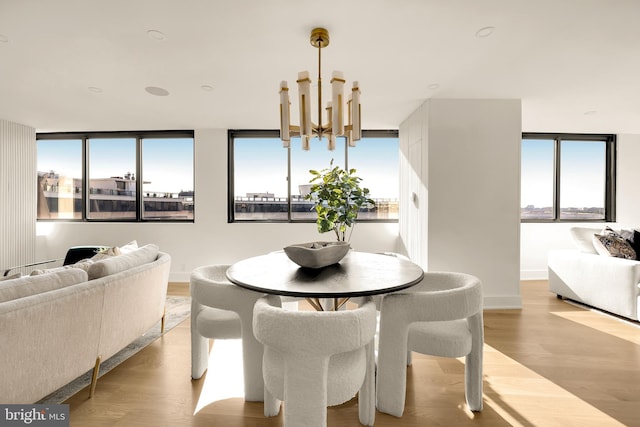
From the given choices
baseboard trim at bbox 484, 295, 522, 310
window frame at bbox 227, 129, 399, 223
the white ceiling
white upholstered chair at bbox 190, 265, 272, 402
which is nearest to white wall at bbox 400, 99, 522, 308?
baseboard trim at bbox 484, 295, 522, 310

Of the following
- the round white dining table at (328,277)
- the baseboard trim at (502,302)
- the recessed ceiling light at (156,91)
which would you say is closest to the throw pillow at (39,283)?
the round white dining table at (328,277)

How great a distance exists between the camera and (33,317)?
4.80 ft

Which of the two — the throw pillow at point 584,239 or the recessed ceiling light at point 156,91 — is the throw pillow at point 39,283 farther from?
the throw pillow at point 584,239

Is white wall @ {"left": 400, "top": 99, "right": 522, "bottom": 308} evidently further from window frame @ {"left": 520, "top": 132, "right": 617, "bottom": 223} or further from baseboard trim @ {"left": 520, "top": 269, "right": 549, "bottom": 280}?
window frame @ {"left": 520, "top": 132, "right": 617, "bottom": 223}

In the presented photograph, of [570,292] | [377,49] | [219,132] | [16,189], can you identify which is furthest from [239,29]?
[16,189]

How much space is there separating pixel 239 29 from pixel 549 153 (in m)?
5.41

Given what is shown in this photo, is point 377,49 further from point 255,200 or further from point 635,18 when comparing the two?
point 255,200

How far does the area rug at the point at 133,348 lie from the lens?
6.22 feet

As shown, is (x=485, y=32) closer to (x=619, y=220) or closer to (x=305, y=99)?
(x=305, y=99)

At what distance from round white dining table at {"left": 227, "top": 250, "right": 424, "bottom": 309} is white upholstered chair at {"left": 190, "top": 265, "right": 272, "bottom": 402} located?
161 millimetres

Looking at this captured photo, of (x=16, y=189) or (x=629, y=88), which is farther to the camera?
(x=16, y=189)

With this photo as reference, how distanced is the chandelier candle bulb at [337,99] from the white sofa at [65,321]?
1.84 m

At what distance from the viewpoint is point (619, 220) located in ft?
16.4

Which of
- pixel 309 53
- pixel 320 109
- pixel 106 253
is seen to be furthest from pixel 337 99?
pixel 106 253
